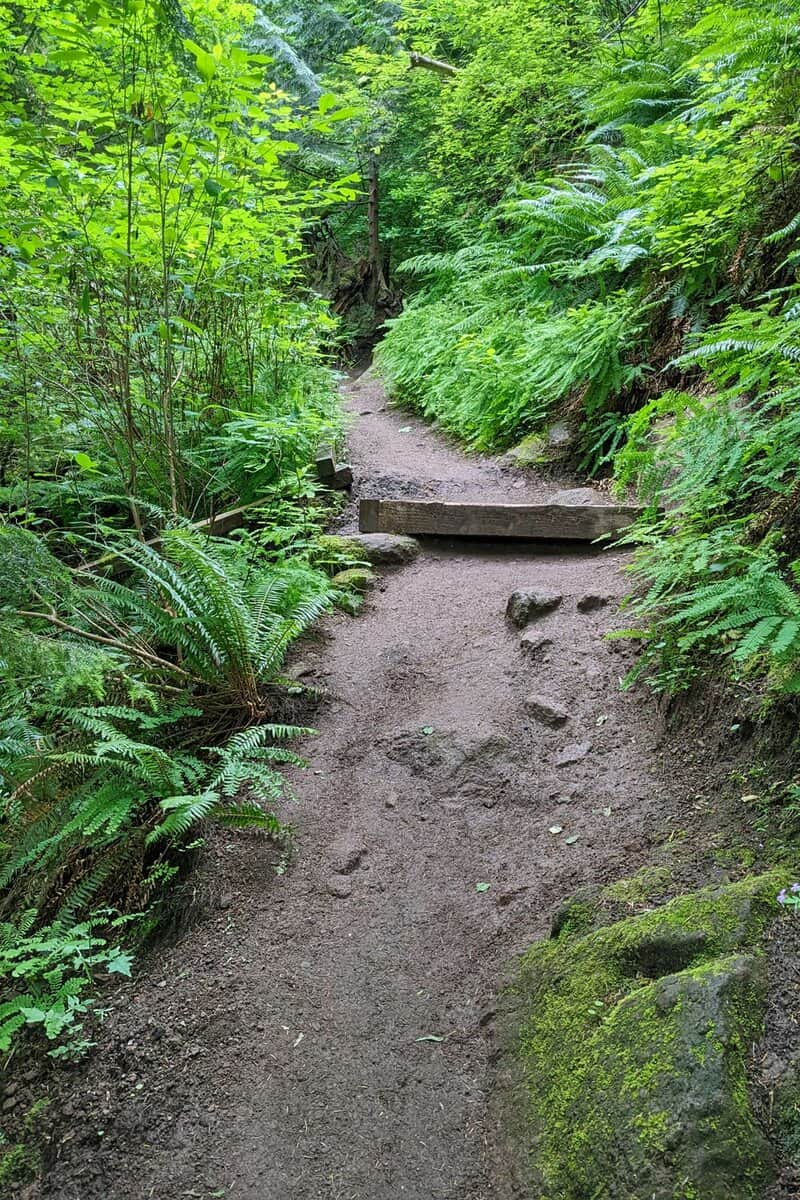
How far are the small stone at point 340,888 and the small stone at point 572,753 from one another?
47.1 inches

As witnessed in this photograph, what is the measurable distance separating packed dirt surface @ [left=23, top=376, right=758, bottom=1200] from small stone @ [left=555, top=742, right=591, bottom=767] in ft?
0.03

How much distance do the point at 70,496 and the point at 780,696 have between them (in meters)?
5.80

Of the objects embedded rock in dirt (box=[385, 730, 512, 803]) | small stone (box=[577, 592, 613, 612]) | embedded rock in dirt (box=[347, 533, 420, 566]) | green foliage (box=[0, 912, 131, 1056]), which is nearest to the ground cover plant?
green foliage (box=[0, 912, 131, 1056])

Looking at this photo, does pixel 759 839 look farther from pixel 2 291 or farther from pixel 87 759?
pixel 2 291

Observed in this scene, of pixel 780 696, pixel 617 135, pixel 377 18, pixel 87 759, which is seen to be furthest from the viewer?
pixel 377 18

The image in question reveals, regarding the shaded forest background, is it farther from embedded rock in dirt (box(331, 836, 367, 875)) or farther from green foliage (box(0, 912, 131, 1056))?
embedded rock in dirt (box(331, 836, 367, 875))

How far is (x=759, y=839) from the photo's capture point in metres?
2.36

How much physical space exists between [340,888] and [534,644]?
1978mm

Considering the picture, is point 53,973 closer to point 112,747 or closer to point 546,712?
point 112,747

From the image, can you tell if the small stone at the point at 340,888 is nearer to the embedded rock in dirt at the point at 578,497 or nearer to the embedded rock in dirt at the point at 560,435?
the embedded rock in dirt at the point at 578,497

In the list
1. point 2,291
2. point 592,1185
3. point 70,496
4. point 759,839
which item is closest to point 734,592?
point 759,839

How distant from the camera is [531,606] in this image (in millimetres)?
4762

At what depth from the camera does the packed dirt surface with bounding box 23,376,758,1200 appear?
7.25 feet

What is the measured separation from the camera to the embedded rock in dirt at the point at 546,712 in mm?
3795
